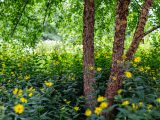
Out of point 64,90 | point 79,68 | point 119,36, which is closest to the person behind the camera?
point 119,36

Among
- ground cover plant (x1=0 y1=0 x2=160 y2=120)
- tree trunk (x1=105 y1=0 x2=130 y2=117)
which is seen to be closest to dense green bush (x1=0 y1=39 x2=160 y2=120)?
ground cover plant (x1=0 y1=0 x2=160 y2=120)

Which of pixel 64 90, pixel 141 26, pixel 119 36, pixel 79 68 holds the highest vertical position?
pixel 141 26

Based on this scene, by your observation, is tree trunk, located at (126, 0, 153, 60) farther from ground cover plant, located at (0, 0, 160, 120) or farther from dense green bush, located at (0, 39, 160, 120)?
dense green bush, located at (0, 39, 160, 120)

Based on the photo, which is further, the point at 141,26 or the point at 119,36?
the point at 141,26

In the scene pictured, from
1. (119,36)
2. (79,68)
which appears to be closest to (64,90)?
(119,36)

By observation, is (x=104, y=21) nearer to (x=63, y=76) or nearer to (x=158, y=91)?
(x=63, y=76)

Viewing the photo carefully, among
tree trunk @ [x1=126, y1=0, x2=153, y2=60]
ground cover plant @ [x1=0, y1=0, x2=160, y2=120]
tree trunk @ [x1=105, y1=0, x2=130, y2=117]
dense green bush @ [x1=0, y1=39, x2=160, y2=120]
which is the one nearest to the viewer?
dense green bush @ [x1=0, y1=39, x2=160, y2=120]

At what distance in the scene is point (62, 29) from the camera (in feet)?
28.5

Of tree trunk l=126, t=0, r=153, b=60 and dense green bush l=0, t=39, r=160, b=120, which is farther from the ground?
tree trunk l=126, t=0, r=153, b=60

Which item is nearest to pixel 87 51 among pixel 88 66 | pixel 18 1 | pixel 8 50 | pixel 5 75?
pixel 88 66

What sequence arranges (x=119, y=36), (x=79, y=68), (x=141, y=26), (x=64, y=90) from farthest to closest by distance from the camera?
(x=79, y=68), (x=64, y=90), (x=141, y=26), (x=119, y=36)

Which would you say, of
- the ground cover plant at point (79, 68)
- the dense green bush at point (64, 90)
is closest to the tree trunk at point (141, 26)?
the ground cover plant at point (79, 68)

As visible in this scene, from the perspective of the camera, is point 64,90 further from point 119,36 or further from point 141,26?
point 141,26

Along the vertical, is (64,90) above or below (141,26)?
below
